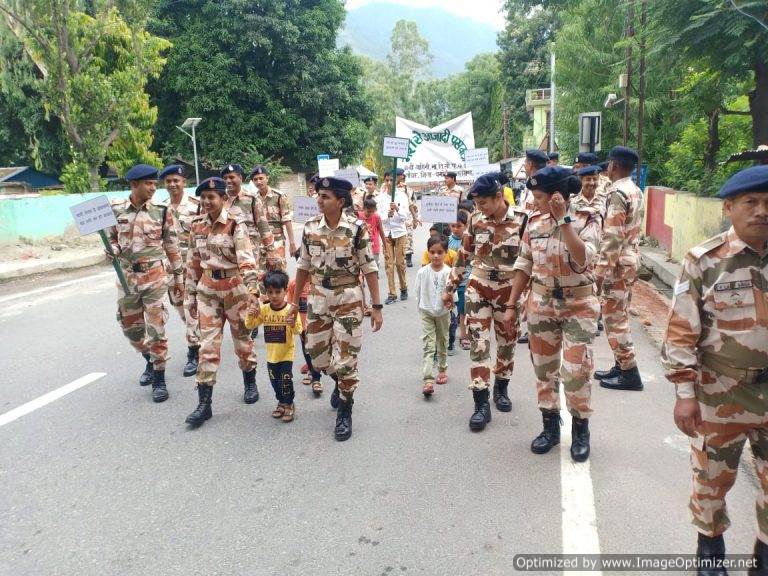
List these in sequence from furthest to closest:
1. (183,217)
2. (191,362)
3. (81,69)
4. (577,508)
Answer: (81,69), (183,217), (191,362), (577,508)

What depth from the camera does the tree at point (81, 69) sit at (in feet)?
51.4

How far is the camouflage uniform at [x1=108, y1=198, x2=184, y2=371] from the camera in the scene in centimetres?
512

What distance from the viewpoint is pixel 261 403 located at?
4887 millimetres

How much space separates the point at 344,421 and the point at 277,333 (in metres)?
0.83

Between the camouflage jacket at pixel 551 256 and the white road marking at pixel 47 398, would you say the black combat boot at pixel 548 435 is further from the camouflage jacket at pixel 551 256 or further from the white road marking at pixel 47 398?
the white road marking at pixel 47 398

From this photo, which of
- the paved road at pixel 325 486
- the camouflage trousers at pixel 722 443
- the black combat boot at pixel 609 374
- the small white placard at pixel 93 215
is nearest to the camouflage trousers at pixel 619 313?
the black combat boot at pixel 609 374

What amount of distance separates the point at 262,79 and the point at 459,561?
1054 inches

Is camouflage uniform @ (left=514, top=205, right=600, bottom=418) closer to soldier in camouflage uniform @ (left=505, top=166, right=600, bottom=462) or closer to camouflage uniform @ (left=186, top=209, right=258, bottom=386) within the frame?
soldier in camouflage uniform @ (left=505, top=166, right=600, bottom=462)

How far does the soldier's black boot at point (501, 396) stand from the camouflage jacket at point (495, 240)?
0.92 m

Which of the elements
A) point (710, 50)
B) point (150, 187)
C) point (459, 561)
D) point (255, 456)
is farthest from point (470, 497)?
point (710, 50)

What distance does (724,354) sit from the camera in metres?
2.43

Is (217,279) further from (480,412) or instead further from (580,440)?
(580,440)

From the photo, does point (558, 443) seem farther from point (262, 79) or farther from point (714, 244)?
point (262, 79)

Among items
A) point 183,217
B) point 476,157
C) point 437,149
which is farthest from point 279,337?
point 437,149
